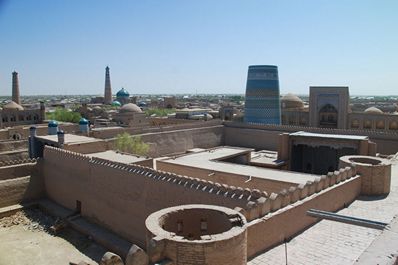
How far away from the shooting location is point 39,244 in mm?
12320

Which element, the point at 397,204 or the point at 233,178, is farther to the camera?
→ the point at 233,178

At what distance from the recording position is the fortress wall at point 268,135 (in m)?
19.0

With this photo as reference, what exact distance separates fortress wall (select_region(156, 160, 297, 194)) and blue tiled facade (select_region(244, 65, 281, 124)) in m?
11.6

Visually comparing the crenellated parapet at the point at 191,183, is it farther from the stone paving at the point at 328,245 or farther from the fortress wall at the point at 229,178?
the fortress wall at the point at 229,178

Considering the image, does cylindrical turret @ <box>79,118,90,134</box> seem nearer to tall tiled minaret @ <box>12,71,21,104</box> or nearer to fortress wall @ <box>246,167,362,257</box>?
fortress wall @ <box>246,167,362,257</box>

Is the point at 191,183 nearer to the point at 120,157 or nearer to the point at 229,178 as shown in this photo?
the point at 229,178

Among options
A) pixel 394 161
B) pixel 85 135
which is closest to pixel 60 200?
pixel 85 135

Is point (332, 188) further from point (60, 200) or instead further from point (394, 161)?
point (60, 200)

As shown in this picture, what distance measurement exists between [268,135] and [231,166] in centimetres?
796

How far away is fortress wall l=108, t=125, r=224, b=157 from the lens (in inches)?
846

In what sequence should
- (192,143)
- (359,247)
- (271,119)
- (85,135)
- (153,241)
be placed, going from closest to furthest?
(153,241) < (359,247) < (85,135) < (192,143) < (271,119)

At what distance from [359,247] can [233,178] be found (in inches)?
275

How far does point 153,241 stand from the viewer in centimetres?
485

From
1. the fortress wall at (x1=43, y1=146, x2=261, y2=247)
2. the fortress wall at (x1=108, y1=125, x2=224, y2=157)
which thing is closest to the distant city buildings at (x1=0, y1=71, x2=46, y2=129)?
the fortress wall at (x1=108, y1=125, x2=224, y2=157)
